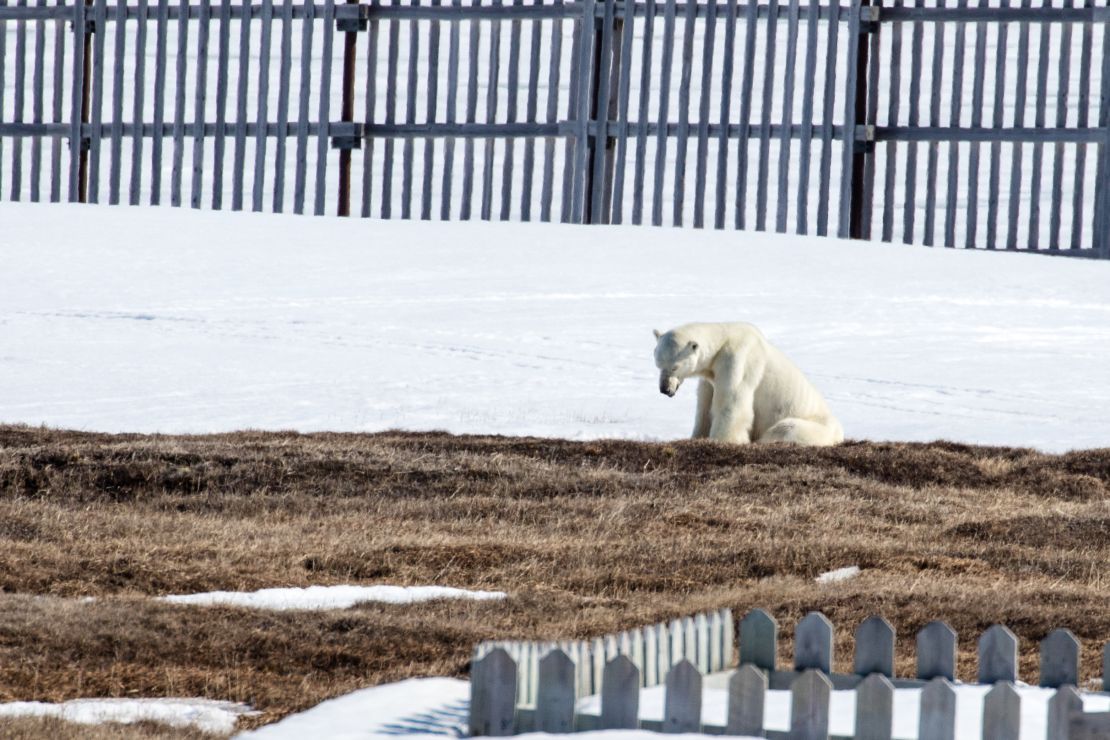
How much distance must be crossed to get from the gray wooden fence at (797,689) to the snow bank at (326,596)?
7.71ft

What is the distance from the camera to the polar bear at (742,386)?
1145 cm

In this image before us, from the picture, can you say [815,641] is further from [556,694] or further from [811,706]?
[556,694]

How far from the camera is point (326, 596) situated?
7461mm

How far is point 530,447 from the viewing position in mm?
11898

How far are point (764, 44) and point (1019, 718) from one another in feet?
51.9

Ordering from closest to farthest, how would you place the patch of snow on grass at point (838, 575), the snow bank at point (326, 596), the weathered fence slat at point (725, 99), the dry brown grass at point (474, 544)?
the dry brown grass at point (474, 544)
the snow bank at point (326, 596)
the patch of snow on grass at point (838, 575)
the weathered fence slat at point (725, 99)

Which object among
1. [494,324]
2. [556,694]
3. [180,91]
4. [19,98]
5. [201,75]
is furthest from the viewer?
[19,98]

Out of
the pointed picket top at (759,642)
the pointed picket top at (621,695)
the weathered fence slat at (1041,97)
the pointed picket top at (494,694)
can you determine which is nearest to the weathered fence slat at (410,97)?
the weathered fence slat at (1041,97)

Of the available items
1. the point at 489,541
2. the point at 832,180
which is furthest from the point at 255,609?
the point at 832,180

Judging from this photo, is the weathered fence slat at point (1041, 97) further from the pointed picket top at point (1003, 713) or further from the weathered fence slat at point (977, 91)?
the pointed picket top at point (1003, 713)

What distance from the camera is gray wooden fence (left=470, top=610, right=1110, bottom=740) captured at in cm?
427

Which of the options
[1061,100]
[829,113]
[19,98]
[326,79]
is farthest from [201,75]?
[1061,100]

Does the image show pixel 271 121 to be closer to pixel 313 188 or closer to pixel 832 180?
pixel 313 188

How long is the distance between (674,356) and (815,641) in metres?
6.36
